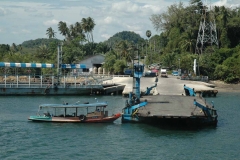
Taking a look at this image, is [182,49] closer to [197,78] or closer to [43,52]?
[197,78]

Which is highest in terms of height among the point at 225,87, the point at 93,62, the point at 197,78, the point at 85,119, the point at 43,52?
the point at 43,52

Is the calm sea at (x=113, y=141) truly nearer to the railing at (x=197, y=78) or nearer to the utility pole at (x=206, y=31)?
the railing at (x=197, y=78)

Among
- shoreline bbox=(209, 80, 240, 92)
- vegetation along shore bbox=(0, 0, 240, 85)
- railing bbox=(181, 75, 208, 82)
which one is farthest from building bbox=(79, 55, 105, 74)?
shoreline bbox=(209, 80, 240, 92)

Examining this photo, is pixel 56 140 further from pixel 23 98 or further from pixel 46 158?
pixel 23 98

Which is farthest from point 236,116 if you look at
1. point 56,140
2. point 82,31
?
point 82,31

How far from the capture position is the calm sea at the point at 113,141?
3697cm

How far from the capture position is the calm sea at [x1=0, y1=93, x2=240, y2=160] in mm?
36969

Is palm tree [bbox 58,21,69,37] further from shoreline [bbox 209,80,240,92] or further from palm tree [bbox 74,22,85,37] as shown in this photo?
shoreline [bbox 209,80,240,92]

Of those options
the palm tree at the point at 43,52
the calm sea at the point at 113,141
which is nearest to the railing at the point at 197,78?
the calm sea at the point at 113,141

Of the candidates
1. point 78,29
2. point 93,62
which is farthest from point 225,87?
point 78,29

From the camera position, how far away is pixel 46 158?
3556cm

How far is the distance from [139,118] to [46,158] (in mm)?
14302

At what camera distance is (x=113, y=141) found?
41.2m

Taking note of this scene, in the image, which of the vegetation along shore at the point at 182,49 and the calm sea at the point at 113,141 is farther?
the vegetation along shore at the point at 182,49
